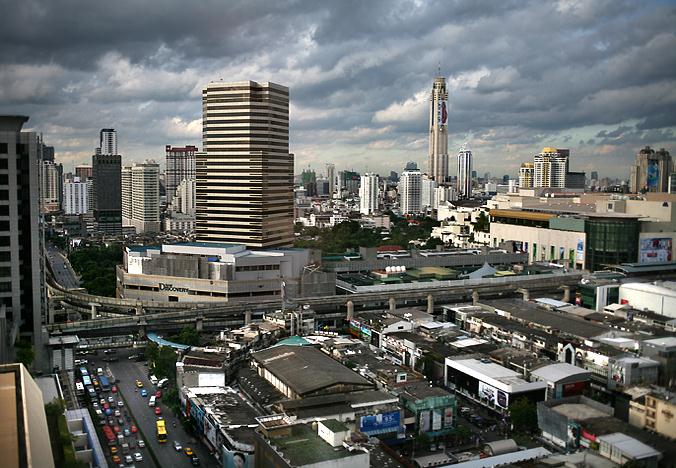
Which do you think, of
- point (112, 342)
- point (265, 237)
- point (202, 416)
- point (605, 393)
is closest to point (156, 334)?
point (112, 342)

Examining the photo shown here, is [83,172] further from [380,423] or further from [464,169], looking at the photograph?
[380,423]

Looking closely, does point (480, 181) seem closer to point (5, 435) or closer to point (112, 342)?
point (112, 342)

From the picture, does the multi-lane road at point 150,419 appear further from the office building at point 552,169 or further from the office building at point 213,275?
the office building at point 552,169

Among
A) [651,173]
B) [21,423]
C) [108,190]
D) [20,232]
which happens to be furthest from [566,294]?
[108,190]

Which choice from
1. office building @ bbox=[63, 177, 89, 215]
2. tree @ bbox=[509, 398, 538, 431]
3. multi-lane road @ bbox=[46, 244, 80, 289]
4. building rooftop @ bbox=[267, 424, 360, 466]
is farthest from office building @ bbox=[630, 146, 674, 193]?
office building @ bbox=[63, 177, 89, 215]

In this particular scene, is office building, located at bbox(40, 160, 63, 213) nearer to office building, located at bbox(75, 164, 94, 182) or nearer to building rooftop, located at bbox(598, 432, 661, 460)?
office building, located at bbox(75, 164, 94, 182)

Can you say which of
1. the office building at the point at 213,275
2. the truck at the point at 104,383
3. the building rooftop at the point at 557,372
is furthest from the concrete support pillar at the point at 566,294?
the truck at the point at 104,383

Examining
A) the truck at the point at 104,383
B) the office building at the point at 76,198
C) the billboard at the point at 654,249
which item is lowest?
the truck at the point at 104,383
